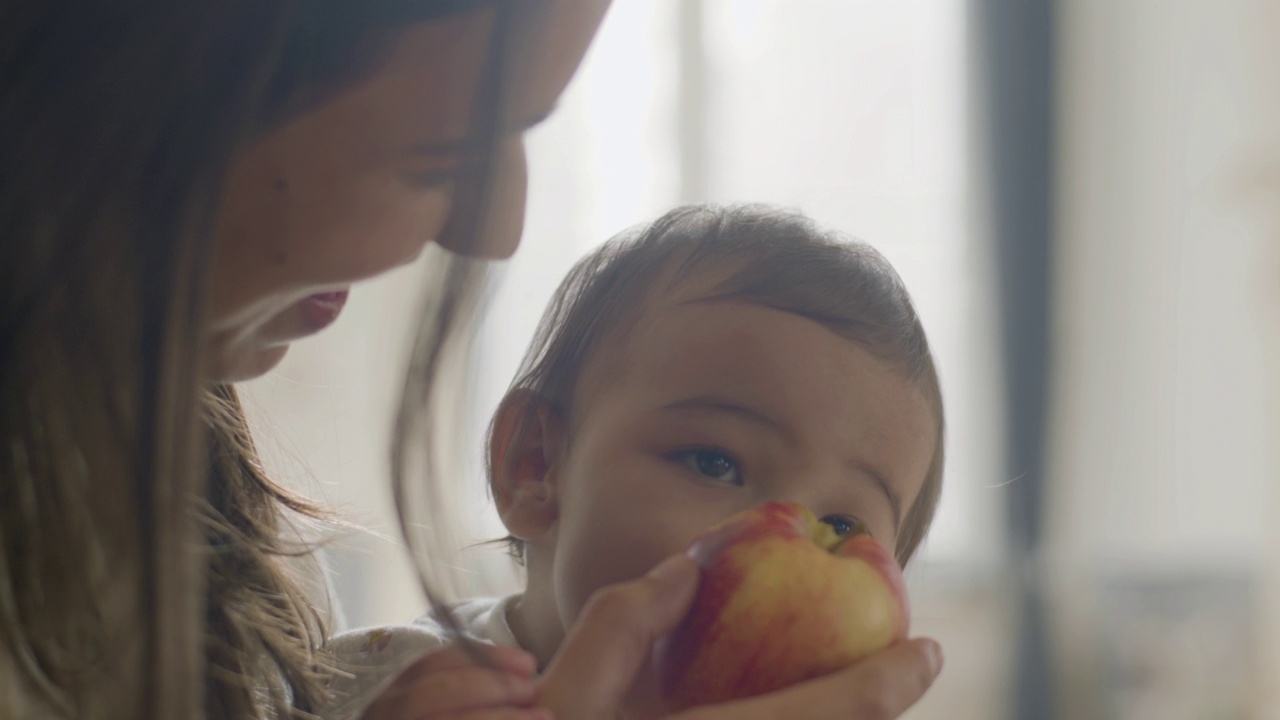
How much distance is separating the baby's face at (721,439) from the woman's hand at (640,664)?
0.23m

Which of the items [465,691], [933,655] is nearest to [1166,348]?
[933,655]

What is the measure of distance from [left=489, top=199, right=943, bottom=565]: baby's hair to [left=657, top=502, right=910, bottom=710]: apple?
351 millimetres

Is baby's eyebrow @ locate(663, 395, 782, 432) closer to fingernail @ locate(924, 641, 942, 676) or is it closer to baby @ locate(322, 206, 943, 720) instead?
baby @ locate(322, 206, 943, 720)

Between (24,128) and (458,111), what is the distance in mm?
253

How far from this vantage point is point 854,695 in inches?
29.0

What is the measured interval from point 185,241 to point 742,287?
597 mm

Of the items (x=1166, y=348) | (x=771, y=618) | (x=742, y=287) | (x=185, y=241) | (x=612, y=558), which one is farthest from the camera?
(x=1166, y=348)

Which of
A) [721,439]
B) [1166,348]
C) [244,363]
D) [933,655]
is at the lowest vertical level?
[1166,348]

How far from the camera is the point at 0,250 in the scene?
660mm

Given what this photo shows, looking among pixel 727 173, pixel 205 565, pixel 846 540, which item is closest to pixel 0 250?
pixel 205 565

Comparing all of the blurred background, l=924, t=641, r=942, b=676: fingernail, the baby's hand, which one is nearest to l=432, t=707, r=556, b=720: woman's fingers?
the baby's hand

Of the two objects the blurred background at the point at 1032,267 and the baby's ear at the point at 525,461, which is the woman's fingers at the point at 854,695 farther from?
the blurred background at the point at 1032,267

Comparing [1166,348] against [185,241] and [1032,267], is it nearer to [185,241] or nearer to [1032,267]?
[1032,267]

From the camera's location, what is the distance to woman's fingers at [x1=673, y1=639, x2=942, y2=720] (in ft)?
2.33
